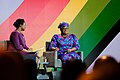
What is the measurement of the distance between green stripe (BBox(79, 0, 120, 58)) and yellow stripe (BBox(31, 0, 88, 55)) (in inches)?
17.1

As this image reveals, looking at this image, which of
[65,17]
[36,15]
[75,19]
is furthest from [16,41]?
[75,19]

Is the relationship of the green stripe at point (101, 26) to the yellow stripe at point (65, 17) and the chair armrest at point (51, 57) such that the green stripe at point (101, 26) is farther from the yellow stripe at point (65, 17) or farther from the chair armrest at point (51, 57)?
the chair armrest at point (51, 57)

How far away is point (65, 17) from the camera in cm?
602

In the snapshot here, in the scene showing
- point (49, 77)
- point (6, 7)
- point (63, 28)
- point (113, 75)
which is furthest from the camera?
point (6, 7)

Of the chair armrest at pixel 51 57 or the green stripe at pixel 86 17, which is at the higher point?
the green stripe at pixel 86 17

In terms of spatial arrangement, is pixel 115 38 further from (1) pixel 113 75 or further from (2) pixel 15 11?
(1) pixel 113 75

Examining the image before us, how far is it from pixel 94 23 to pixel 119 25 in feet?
1.69

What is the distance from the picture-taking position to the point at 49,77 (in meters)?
4.68

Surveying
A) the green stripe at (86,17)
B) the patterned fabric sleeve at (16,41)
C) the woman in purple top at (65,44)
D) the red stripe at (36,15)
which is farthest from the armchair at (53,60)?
the green stripe at (86,17)

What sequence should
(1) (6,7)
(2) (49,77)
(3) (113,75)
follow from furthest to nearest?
(1) (6,7), (2) (49,77), (3) (113,75)

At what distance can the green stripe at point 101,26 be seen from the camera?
6.08 m

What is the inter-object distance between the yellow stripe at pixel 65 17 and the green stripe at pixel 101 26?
1.43 ft

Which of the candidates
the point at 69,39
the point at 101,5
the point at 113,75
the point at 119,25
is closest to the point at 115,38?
the point at 119,25

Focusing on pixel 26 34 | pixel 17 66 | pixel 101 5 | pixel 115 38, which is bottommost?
pixel 26 34
